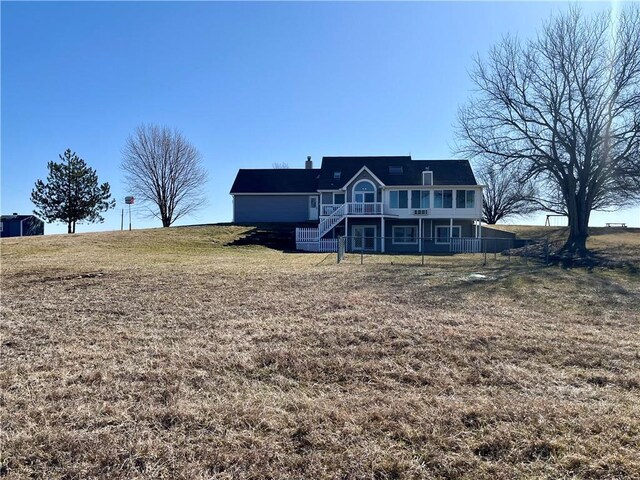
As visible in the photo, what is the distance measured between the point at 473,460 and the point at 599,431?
1.20m

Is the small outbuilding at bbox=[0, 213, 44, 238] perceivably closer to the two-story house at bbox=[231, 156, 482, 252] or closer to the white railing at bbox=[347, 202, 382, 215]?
the two-story house at bbox=[231, 156, 482, 252]

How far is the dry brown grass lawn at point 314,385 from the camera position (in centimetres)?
296

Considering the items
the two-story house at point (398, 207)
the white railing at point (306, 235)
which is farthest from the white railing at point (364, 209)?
the white railing at point (306, 235)

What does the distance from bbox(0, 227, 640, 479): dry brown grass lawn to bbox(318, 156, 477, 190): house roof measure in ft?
68.7

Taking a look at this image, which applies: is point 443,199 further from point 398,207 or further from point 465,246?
point 465,246

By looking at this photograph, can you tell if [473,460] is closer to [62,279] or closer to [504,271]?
[62,279]

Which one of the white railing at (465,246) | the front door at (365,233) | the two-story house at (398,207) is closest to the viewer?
the two-story house at (398,207)

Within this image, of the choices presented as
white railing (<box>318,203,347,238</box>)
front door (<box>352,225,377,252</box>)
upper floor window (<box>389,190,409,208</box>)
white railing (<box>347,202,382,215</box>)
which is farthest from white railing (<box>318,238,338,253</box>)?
upper floor window (<box>389,190,409,208</box>)

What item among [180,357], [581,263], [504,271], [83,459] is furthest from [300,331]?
[581,263]

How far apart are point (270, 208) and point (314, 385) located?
107ft

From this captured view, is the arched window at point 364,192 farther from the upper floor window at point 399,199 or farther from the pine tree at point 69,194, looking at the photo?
the pine tree at point 69,194

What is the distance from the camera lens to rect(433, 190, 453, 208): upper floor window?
28.6 m

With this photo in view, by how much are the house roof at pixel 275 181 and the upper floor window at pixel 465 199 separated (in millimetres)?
11840

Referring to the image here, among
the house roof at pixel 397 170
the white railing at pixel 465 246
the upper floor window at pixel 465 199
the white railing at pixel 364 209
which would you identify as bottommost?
the white railing at pixel 465 246
